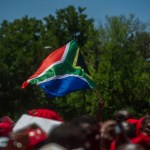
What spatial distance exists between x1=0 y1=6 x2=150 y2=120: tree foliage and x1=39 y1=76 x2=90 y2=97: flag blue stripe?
14.2 metres

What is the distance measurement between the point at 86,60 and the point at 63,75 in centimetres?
2497

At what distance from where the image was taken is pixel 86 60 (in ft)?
113

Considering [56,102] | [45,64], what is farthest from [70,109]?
[45,64]

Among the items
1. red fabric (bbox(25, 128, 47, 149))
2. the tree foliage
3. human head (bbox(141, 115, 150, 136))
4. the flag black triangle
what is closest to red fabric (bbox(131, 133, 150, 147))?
human head (bbox(141, 115, 150, 136))

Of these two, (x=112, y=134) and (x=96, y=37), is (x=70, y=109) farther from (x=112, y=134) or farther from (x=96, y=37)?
(x=112, y=134)

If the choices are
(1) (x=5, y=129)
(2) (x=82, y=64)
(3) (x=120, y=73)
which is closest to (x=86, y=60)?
(3) (x=120, y=73)

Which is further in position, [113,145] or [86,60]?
[86,60]

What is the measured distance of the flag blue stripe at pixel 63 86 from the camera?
926 centimetres

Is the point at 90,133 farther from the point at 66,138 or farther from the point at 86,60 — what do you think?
the point at 86,60

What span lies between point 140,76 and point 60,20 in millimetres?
12395

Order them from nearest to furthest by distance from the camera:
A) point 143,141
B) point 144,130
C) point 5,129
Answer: point 143,141 < point 144,130 < point 5,129

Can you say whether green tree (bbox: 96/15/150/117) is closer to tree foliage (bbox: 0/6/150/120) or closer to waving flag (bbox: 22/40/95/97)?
tree foliage (bbox: 0/6/150/120)

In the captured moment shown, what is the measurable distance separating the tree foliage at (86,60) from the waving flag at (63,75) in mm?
13713

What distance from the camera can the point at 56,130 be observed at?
3557 mm
